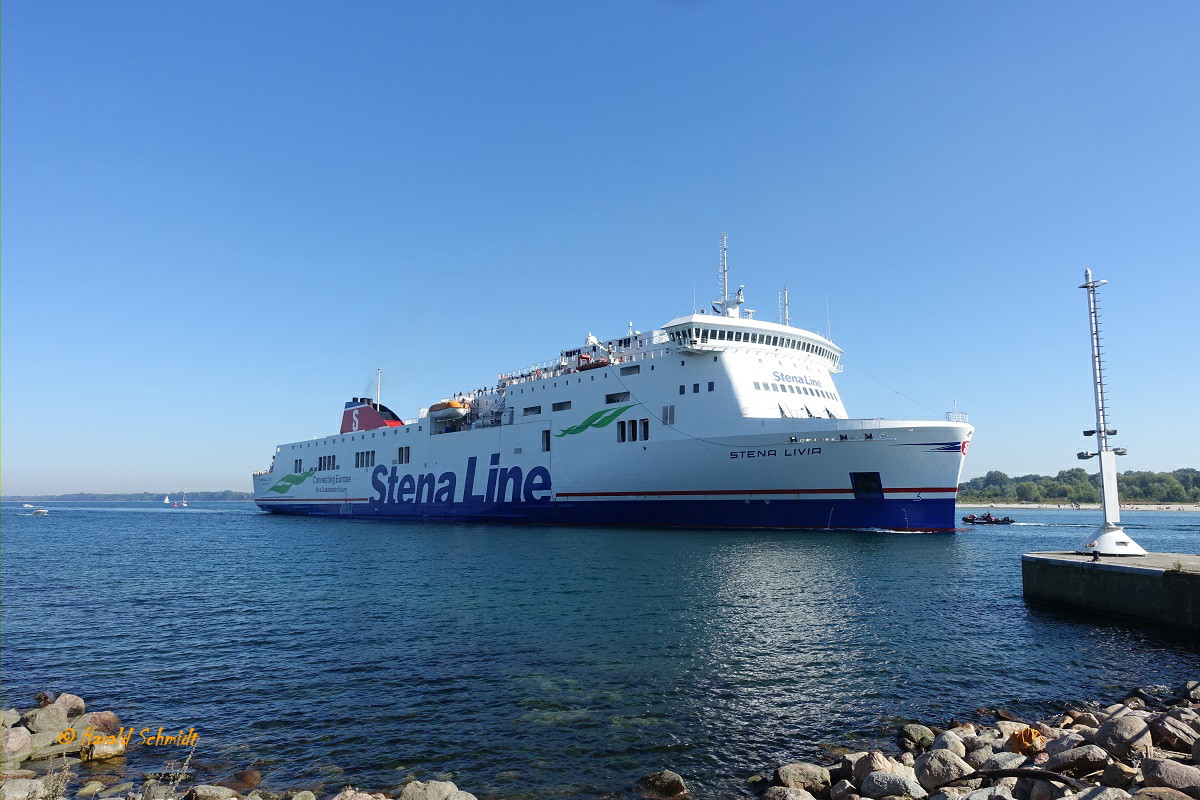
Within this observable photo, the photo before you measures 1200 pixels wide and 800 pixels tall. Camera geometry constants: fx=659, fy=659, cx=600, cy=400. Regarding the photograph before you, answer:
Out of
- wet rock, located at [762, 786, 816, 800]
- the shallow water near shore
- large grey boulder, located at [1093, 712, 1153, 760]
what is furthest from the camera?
the shallow water near shore

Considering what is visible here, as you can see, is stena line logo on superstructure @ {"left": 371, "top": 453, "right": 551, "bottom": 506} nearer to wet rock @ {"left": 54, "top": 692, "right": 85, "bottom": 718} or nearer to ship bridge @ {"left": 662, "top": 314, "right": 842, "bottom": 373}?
ship bridge @ {"left": 662, "top": 314, "right": 842, "bottom": 373}

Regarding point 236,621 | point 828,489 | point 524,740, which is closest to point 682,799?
point 524,740

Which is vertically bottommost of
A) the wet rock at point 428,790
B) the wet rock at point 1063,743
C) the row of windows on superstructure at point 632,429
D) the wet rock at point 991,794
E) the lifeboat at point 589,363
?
the wet rock at point 428,790

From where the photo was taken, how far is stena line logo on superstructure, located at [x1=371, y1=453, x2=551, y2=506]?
41500 mm

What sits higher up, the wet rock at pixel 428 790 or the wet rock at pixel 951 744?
the wet rock at pixel 951 744

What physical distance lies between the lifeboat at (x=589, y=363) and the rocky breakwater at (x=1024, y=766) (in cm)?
3272

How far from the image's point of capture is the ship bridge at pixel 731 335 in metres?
34.2

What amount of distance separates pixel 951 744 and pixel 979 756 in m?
0.31

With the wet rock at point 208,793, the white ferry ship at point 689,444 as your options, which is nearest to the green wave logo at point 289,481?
the white ferry ship at point 689,444

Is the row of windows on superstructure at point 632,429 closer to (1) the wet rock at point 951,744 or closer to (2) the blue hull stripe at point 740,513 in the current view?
(2) the blue hull stripe at point 740,513

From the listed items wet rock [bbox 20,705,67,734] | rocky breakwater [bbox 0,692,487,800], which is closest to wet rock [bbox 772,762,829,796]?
rocky breakwater [bbox 0,692,487,800]

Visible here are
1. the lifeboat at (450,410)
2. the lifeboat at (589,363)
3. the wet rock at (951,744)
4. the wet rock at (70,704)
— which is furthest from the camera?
the lifeboat at (450,410)

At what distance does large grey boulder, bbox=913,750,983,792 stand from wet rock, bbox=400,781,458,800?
4.75m

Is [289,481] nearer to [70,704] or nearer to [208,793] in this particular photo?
[70,704]
